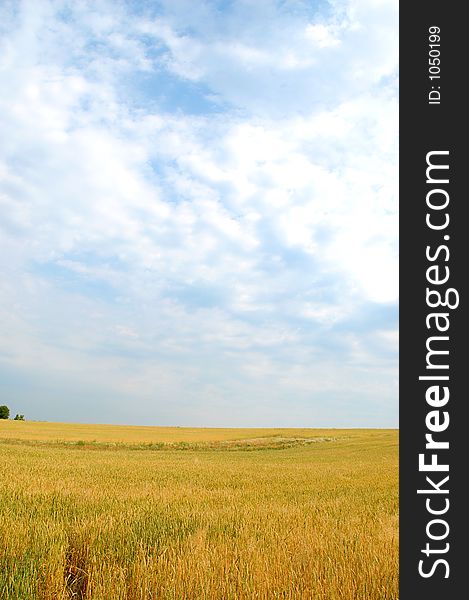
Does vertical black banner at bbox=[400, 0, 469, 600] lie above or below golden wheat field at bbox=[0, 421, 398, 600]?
above

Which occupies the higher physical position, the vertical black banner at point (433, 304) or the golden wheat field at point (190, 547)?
the vertical black banner at point (433, 304)

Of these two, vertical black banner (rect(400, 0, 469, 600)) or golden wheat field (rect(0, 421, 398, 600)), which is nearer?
vertical black banner (rect(400, 0, 469, 600))

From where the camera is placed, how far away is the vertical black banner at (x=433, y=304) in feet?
9.22

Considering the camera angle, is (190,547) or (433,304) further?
(190,547)

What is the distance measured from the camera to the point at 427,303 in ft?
9.65

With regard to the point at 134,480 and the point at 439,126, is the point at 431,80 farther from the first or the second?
the point at 134,480

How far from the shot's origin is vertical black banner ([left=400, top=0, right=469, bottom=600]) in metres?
2.81

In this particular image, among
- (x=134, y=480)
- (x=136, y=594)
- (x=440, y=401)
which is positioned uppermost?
(x=440, y=401)

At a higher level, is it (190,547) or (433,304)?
(433,304)

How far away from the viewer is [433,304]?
293 centimetres

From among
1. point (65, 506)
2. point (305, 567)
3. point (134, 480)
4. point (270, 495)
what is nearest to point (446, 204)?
point (305, 567)

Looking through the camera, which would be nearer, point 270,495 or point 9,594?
point 9,594

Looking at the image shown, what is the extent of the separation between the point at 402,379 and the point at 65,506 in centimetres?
→ 771

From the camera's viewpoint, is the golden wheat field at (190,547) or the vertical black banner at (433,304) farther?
the golden wheat field at (190,547)
